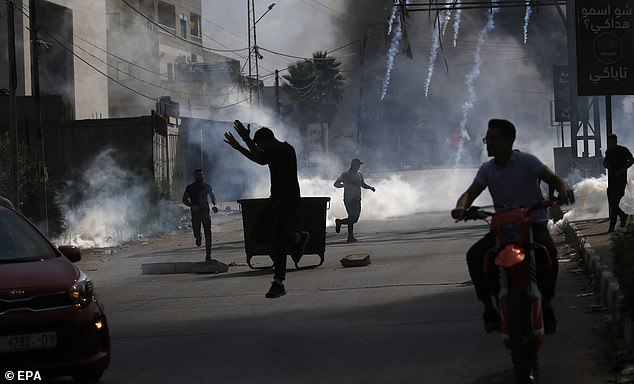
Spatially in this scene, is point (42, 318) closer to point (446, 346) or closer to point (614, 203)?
point (446, 346)

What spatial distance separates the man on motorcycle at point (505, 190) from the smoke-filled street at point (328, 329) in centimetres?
54

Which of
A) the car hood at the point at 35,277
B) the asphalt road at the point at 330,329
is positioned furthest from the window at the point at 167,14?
the car hood at the point at 35,277

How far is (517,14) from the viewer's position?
61875mm

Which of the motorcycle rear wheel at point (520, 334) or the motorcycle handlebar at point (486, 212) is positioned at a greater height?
the motorcycle handlebar at point (486, 212)

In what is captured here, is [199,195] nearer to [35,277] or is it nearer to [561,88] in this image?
[35,277]

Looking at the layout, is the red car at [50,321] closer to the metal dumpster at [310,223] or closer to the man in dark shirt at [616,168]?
the metal dumpster at [310,223]

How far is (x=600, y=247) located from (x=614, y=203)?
409 centimetres

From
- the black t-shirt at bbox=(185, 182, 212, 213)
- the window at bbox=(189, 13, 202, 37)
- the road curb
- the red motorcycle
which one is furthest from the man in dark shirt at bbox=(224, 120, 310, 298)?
the window at bbox=(189, 13, 202, 37)

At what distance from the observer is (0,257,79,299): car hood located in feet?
21.9

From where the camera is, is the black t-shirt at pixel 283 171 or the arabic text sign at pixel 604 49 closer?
the black t-shirt at pixel 283 171

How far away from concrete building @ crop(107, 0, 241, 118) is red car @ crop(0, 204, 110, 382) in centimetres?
5546

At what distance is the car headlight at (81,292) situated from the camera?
689cm

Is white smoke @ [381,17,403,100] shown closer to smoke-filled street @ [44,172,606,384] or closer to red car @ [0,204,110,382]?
smoke-filled street @ [44,172,606,384]

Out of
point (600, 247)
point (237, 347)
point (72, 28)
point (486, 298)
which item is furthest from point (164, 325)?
point (72, 28)
